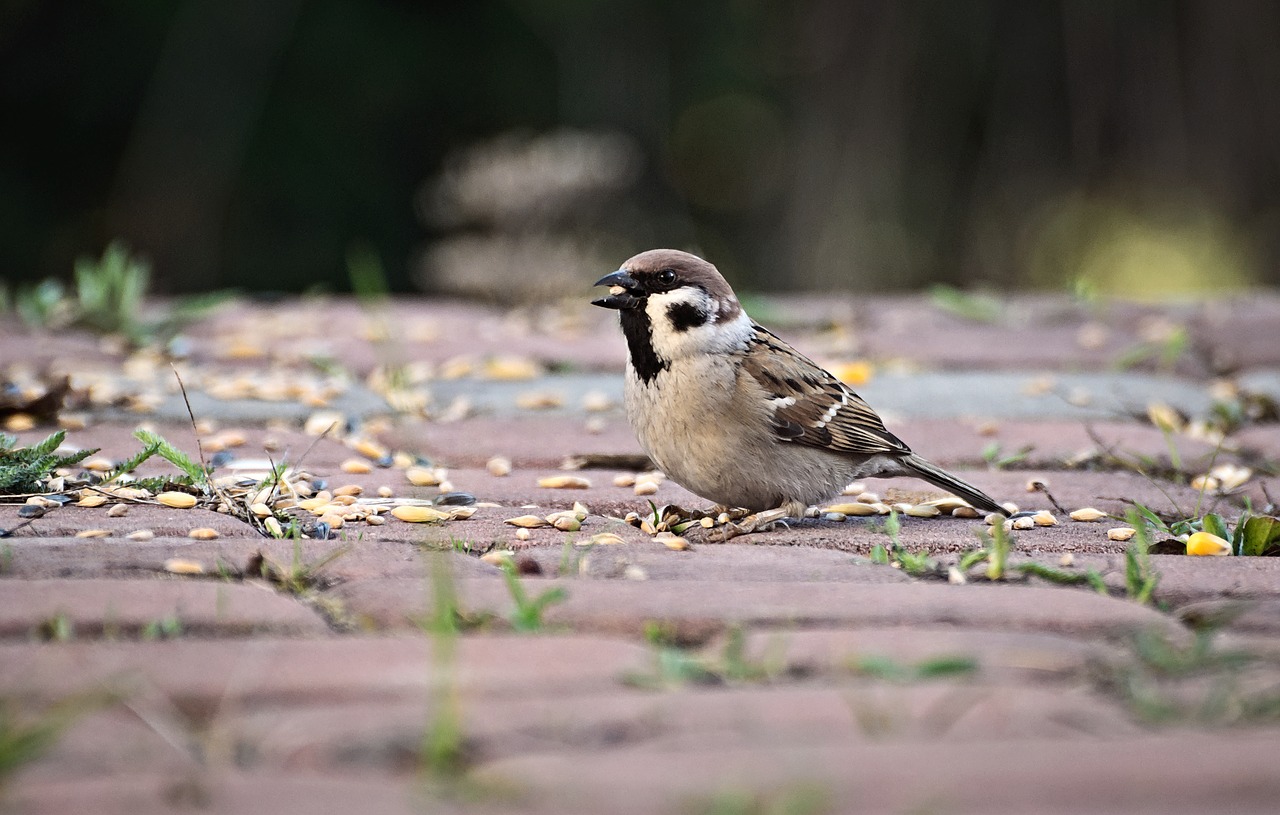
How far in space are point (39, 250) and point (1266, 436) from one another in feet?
21.3

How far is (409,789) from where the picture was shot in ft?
4.33

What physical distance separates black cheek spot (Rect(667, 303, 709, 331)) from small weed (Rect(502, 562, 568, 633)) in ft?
4.33

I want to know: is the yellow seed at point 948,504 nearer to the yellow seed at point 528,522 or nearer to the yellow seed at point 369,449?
the yellow seed at point 528,522

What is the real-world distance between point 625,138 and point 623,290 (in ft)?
17.6

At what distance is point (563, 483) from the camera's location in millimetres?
2982

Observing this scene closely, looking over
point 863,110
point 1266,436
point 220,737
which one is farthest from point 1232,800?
point 863,110

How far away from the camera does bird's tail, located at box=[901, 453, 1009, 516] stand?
2824 millimetres

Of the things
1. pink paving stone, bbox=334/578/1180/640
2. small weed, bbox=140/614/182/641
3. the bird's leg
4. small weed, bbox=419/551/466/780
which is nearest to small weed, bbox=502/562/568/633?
A: pink paving stone, bbox=334/578/1180/640

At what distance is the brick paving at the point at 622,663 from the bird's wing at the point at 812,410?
158 millimetres

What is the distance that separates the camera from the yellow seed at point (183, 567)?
6.70 ft

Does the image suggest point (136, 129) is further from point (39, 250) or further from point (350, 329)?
point (350, 329)

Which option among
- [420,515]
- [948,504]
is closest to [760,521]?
[948,504]

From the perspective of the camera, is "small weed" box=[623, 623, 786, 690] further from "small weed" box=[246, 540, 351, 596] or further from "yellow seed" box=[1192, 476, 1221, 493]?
"yellow seed" box=[1192, 476, 1221, 493]

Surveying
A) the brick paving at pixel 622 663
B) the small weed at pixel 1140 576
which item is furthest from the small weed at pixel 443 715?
the small weed at pixel 1140 576
